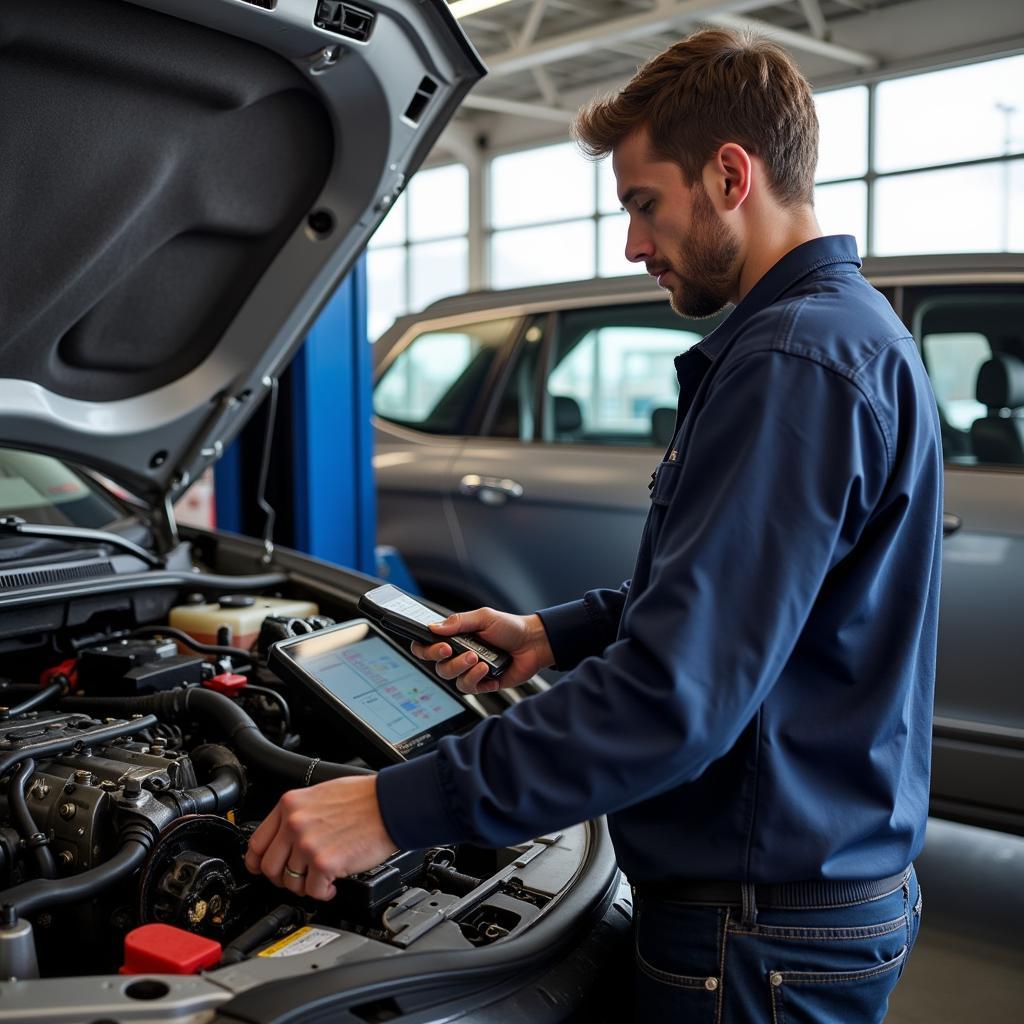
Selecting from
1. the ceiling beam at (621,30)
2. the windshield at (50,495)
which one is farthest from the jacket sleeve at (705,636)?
the ceiling beam at (621,30)

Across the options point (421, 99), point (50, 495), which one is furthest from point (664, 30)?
point (50, 495)

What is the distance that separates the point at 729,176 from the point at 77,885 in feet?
3.46

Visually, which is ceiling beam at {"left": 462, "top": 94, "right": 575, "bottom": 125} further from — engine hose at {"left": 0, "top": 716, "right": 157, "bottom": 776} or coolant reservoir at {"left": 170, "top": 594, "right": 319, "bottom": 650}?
engine hose at {"left": 0, "top": 716, "right": 157, "bottom": 776}

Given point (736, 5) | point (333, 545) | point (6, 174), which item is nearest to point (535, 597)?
point (333, 545)

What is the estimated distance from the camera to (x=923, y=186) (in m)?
9.48

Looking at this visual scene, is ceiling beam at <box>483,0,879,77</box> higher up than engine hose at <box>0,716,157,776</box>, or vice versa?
ceiling beam at <box>483,0,879,77</box>

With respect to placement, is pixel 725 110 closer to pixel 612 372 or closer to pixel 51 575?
pixel 51 575

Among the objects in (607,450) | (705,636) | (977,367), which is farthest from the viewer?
(607,450)

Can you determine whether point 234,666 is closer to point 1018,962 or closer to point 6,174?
point 6,174

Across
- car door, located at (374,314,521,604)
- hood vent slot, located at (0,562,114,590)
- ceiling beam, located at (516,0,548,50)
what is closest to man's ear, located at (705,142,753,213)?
hood vent slot, located at (0,562,114,590)

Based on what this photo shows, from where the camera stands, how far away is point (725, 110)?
1.23 m

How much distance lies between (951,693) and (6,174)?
2.41m

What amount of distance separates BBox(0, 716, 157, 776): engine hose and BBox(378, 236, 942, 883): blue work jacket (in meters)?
0.58

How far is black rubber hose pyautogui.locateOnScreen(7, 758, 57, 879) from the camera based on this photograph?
130cm
